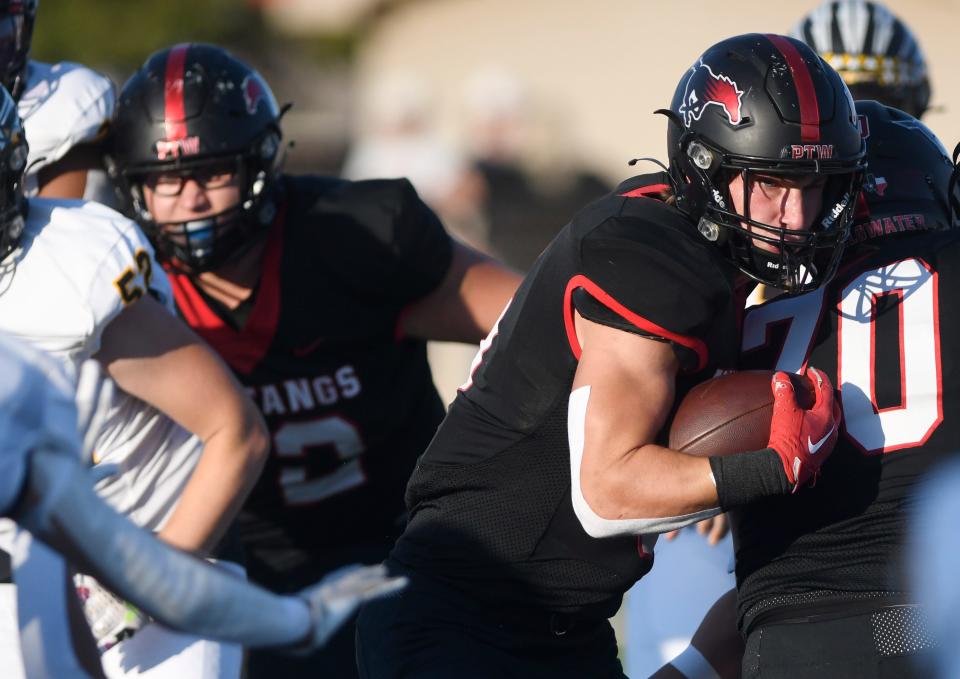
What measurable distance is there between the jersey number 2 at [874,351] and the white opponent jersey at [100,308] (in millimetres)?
1365

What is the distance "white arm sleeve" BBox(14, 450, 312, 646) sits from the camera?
5.62ft

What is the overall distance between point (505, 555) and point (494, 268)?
125 centimetres

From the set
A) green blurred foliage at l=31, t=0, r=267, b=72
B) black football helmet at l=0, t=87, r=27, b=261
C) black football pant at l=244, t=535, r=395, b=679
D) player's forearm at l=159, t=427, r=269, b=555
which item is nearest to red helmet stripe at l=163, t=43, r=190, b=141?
black football helmet at l=0, t=87, r=27, b=261

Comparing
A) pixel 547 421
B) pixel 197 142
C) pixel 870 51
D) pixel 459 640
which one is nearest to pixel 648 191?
pixel 547 421

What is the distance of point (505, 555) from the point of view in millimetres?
2979

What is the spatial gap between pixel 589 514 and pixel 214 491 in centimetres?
90

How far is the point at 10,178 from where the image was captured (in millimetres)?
3135

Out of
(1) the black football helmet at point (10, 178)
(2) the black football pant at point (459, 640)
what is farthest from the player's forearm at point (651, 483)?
(1) the black football helmet at point (10, 178)

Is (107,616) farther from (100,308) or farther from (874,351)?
(874,351)

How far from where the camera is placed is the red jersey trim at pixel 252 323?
3.98 meters

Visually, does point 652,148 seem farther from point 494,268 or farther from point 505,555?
point 505,555

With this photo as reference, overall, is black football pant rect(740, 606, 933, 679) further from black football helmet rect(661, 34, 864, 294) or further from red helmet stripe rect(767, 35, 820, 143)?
red helmet stripe rect(767, 35, 820, 143)

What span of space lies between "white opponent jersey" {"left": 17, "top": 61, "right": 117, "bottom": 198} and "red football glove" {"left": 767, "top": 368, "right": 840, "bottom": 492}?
2126 mm

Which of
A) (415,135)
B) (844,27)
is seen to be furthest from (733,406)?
(415,135)
